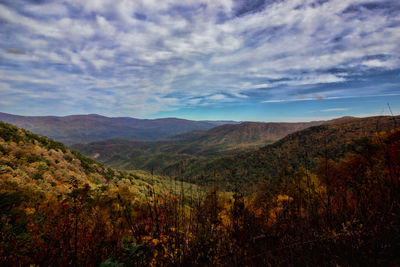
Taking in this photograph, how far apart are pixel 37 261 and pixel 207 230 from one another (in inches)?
167

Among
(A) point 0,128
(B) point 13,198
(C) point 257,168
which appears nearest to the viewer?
(B) point 13,198

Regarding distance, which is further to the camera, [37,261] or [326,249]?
[37,261]

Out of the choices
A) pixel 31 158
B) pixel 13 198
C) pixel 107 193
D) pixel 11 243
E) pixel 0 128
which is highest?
pixel 0 128

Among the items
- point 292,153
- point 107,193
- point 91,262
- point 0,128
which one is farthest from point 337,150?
point 0,128

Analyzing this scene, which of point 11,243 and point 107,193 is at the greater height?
point 11,243

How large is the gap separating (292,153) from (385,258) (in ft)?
427

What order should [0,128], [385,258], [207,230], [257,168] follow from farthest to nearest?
[257,168] → [0,128] → [207,230] → [385,258]

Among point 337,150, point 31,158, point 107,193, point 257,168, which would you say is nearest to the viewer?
point 107,193

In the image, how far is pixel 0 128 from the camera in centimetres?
3359

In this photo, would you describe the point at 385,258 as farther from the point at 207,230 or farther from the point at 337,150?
the point at 337,150

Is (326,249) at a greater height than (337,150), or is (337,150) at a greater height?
(326,249)

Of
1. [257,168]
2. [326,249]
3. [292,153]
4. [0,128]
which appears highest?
[0,128]

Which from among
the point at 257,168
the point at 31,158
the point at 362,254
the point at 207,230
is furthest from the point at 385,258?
the point at 257,168

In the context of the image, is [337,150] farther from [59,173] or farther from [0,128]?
[0,128]
